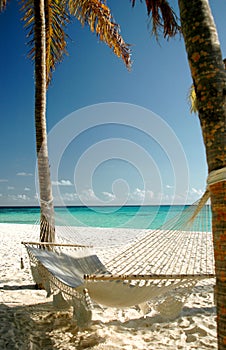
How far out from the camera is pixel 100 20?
3.61 meters

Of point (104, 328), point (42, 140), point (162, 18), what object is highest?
point (162, 18)

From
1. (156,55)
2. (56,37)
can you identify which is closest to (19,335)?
(56,37)

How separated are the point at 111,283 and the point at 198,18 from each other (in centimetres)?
124

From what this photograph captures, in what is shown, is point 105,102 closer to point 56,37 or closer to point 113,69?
point 113,69

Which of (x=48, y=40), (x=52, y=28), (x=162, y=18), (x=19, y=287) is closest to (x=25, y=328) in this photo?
(x=19, y=287)

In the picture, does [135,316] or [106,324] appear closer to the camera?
[106,324]

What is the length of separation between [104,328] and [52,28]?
11.5 feet

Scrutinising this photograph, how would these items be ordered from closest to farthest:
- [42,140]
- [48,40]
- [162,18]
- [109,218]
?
[162,18]
[42,140]
[48,40]
[109,218]

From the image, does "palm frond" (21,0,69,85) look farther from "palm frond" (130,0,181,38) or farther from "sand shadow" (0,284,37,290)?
"sand shadow" (0,284,37,290)

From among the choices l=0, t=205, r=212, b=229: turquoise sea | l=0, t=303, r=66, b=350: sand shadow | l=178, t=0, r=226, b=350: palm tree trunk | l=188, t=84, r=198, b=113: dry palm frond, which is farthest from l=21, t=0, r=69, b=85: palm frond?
l=0, t=205, r=212, b=229: turquoise sea

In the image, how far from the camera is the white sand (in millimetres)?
1653

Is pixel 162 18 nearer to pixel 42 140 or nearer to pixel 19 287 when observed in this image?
pixel 42 140

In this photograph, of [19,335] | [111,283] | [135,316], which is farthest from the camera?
[135,316]

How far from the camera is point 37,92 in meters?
3.02
